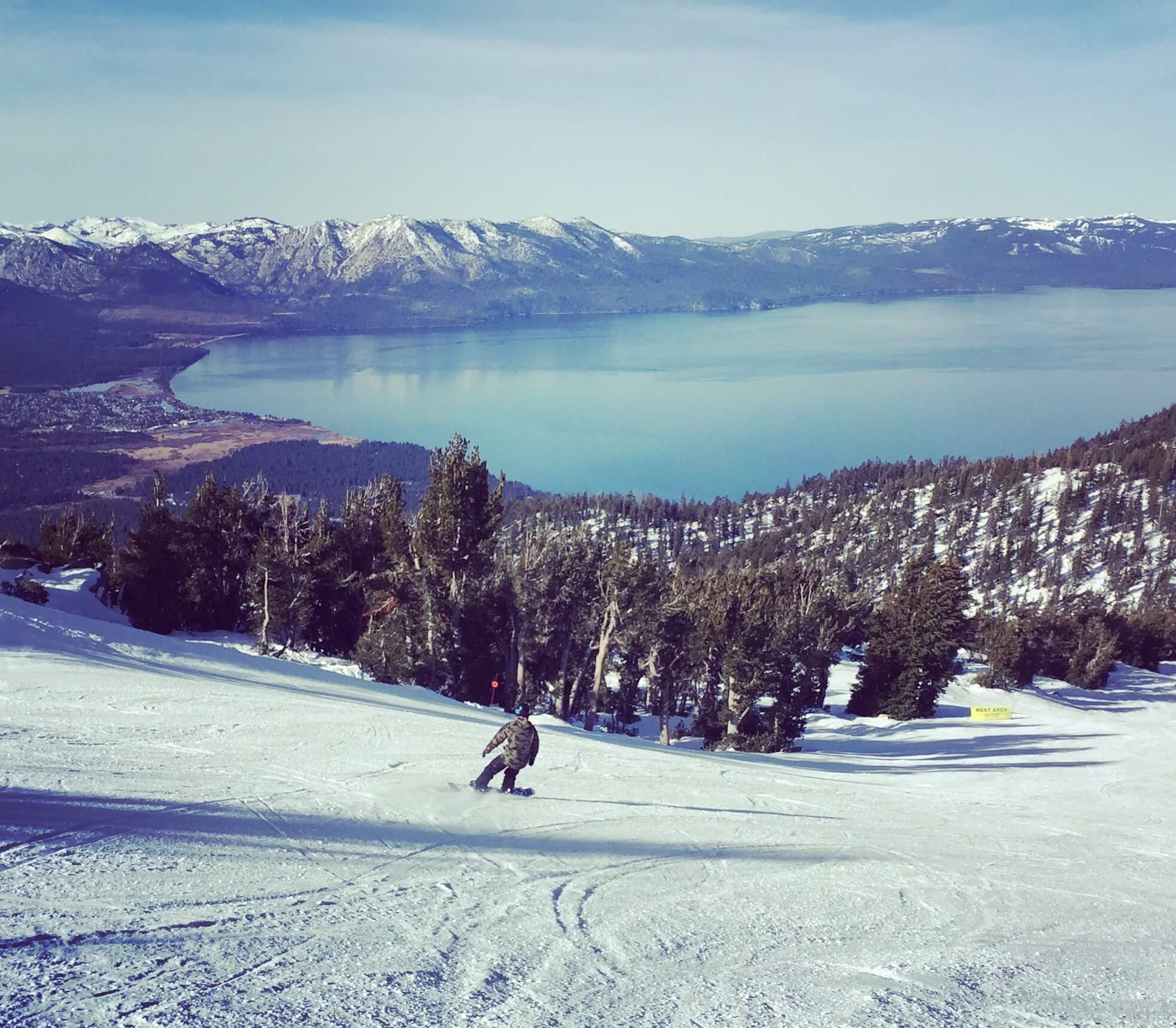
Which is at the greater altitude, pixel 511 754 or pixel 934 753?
pixel 511 754

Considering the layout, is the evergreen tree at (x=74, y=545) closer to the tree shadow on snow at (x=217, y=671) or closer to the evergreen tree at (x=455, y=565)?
the evergreen tree at (x=455, y=565)

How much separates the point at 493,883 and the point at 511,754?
288cm

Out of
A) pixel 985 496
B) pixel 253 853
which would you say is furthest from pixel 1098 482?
pixel 253 853

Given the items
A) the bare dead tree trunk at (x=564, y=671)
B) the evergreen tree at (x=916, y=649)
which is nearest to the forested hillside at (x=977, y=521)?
the evergreen tree at (x=916, y=649)

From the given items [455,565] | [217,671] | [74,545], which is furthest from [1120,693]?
[74,545]

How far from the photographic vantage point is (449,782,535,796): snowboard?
998cm

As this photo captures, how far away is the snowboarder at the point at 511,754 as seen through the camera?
33.1 feet

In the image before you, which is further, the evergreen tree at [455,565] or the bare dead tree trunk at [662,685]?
the evergreen tree at [455,565]

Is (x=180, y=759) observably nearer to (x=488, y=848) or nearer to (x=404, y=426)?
(x=488, y=848)

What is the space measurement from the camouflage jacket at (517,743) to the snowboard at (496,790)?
314 mm

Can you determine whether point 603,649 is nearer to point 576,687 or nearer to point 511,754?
point 576,687

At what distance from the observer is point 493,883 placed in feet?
23.7

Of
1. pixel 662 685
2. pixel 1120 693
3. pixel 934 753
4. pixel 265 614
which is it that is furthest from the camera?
pixel 1120 693

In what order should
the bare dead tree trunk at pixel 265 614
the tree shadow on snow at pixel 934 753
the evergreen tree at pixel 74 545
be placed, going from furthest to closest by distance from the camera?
the evergreen tree at pixel 74 545
the bare dead tree trunk at pixel 265 614
the tree shadow on snow at pixel 934 753
